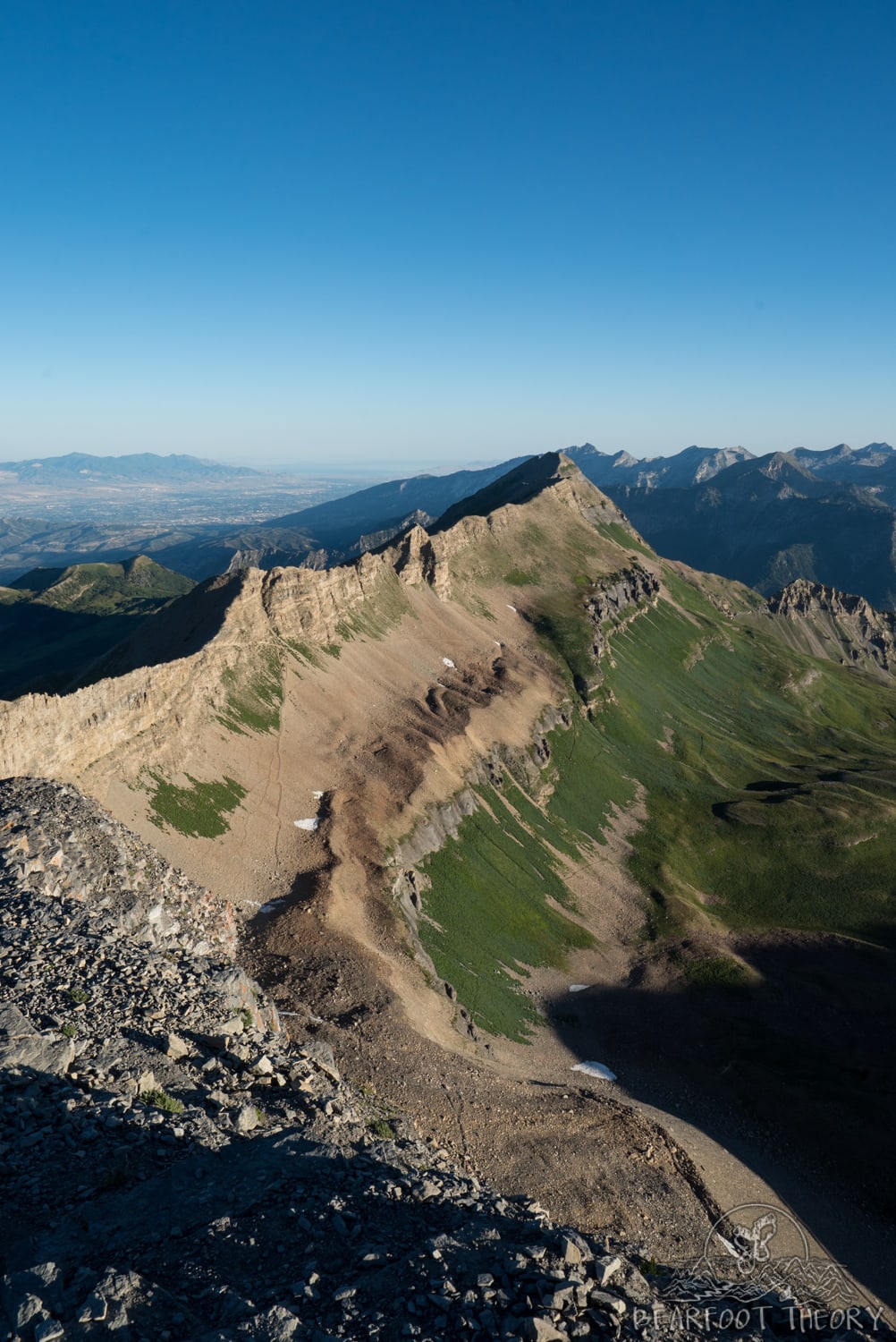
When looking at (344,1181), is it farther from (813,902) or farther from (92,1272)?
(813,902)

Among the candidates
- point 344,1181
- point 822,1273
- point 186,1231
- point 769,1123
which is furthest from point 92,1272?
point 769,1123

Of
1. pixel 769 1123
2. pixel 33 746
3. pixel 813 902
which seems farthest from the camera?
pixel 813 902

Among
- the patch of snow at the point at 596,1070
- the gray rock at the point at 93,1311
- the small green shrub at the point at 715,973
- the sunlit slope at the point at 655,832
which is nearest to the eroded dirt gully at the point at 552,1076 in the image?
the patch of snow at the point at 596,1070

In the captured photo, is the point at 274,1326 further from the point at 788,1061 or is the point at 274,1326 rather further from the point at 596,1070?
the point at 788,1061

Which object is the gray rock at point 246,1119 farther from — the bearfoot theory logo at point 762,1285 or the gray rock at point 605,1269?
the bearfoot theory logo at point 762,1285

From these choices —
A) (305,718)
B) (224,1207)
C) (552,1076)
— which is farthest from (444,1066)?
(305,718)

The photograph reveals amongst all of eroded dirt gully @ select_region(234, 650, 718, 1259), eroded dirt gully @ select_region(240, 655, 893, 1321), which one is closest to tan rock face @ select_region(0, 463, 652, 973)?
eroded dirt gully @ select_region(234, 650, 718, 1259)
